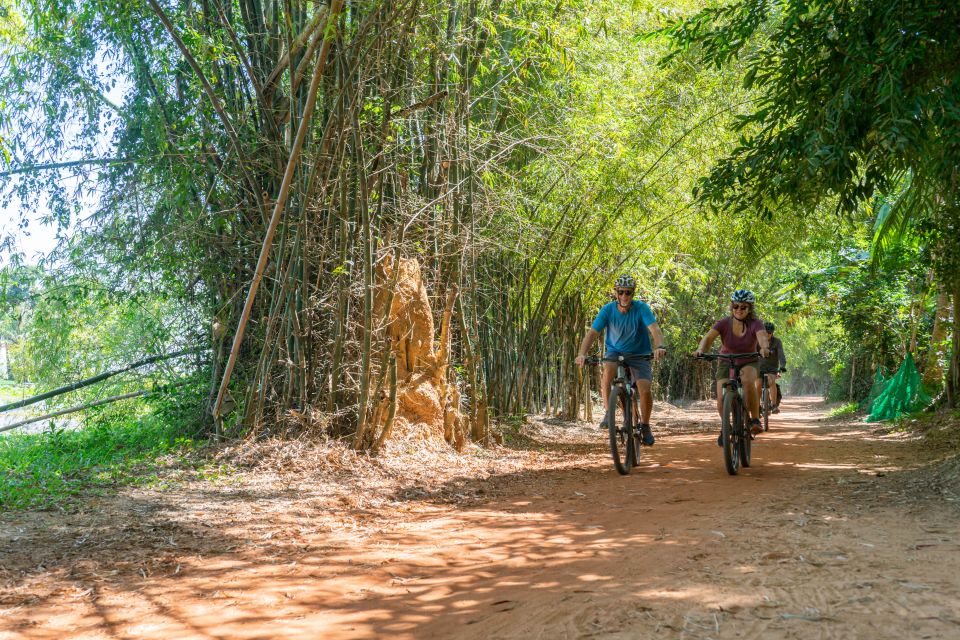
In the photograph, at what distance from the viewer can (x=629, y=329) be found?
22.5 ft

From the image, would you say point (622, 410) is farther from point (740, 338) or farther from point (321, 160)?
point (321, 160)

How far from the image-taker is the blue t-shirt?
685cm

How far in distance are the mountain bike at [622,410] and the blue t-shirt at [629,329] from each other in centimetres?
9

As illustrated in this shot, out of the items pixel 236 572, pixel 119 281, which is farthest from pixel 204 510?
pixel 119 281

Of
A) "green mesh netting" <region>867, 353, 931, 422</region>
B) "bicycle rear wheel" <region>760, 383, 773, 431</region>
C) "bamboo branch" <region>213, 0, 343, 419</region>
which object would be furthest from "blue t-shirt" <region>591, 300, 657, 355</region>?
"green mesh netting" <region>867, 353, 931, 422</region>

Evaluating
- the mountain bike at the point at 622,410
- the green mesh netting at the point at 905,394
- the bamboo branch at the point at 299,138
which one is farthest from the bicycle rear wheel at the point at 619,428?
the green mesh netting at the point at 905,394

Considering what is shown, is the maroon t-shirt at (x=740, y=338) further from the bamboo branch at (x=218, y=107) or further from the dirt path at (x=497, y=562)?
the bamboo branch at (x=218, y=107)

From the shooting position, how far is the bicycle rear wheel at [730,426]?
629 cm

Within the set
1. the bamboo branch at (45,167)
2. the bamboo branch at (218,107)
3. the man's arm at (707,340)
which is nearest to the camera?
the bamboo branch at (218,107)

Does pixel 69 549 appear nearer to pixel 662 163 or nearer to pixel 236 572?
pixel 236 572

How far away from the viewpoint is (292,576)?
12.1ft

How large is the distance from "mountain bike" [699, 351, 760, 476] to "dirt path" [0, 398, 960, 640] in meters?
0.28

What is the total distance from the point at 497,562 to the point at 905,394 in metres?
11.1

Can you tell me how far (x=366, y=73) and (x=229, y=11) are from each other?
2053 mm
